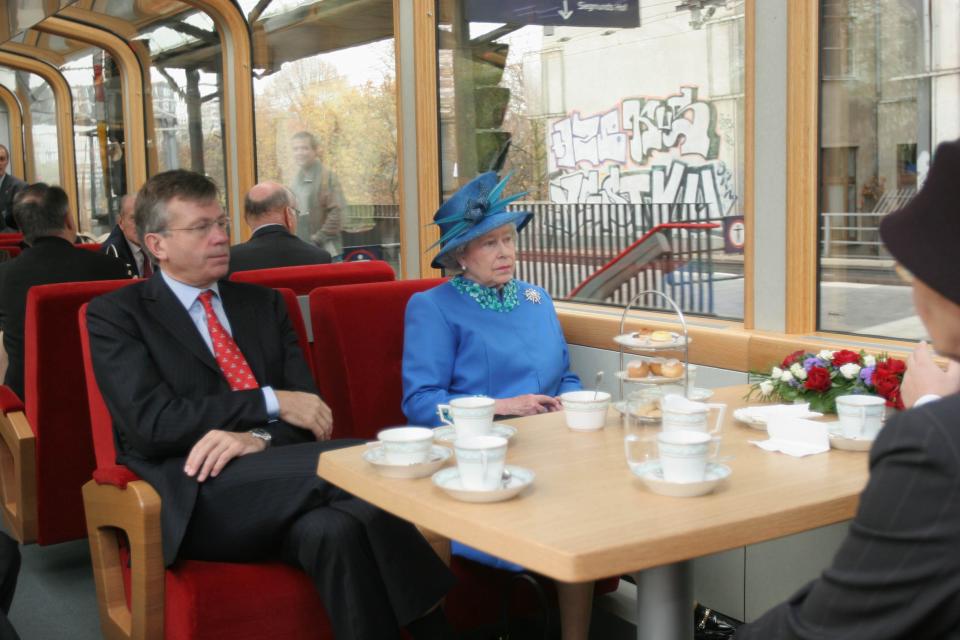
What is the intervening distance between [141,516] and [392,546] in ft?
2.13

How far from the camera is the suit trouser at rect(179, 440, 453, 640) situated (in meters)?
2.62

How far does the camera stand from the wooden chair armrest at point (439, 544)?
9.40ft

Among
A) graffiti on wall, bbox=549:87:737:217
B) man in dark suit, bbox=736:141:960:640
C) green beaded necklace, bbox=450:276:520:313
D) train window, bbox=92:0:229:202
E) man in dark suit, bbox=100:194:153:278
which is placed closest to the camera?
man in dark suit, bbox=736:141:960:640

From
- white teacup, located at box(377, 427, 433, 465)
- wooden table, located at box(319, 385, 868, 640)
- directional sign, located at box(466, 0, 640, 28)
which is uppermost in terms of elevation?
directional sign, located at box(466, 0, 640, 28)

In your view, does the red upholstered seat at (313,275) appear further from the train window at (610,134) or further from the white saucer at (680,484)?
the white saucer at (680,484)

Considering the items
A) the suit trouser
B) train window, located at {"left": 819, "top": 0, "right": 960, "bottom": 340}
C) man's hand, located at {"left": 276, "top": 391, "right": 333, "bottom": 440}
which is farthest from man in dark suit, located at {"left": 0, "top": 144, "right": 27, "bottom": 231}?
train window, located at {"left": 819, "top": 0, "right": 960, "bottom": 340}

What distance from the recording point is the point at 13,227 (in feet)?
34.2

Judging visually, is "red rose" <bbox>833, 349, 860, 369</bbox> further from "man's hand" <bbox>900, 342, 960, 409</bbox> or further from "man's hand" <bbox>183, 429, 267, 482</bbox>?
"man's hand" <bbox>183, 429, 267, 482</bbox>

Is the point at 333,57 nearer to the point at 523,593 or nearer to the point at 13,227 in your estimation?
the point at 523,593

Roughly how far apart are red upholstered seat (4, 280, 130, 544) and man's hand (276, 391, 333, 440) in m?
0.92

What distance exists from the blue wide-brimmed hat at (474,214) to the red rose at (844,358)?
1143 mm

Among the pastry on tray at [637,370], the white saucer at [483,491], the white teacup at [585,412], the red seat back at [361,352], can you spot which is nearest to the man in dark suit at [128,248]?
the red seat back at [361,352]

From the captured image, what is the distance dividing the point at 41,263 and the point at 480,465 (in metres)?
3.69

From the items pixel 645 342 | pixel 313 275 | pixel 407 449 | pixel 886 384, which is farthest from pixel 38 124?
pixel 886 384
